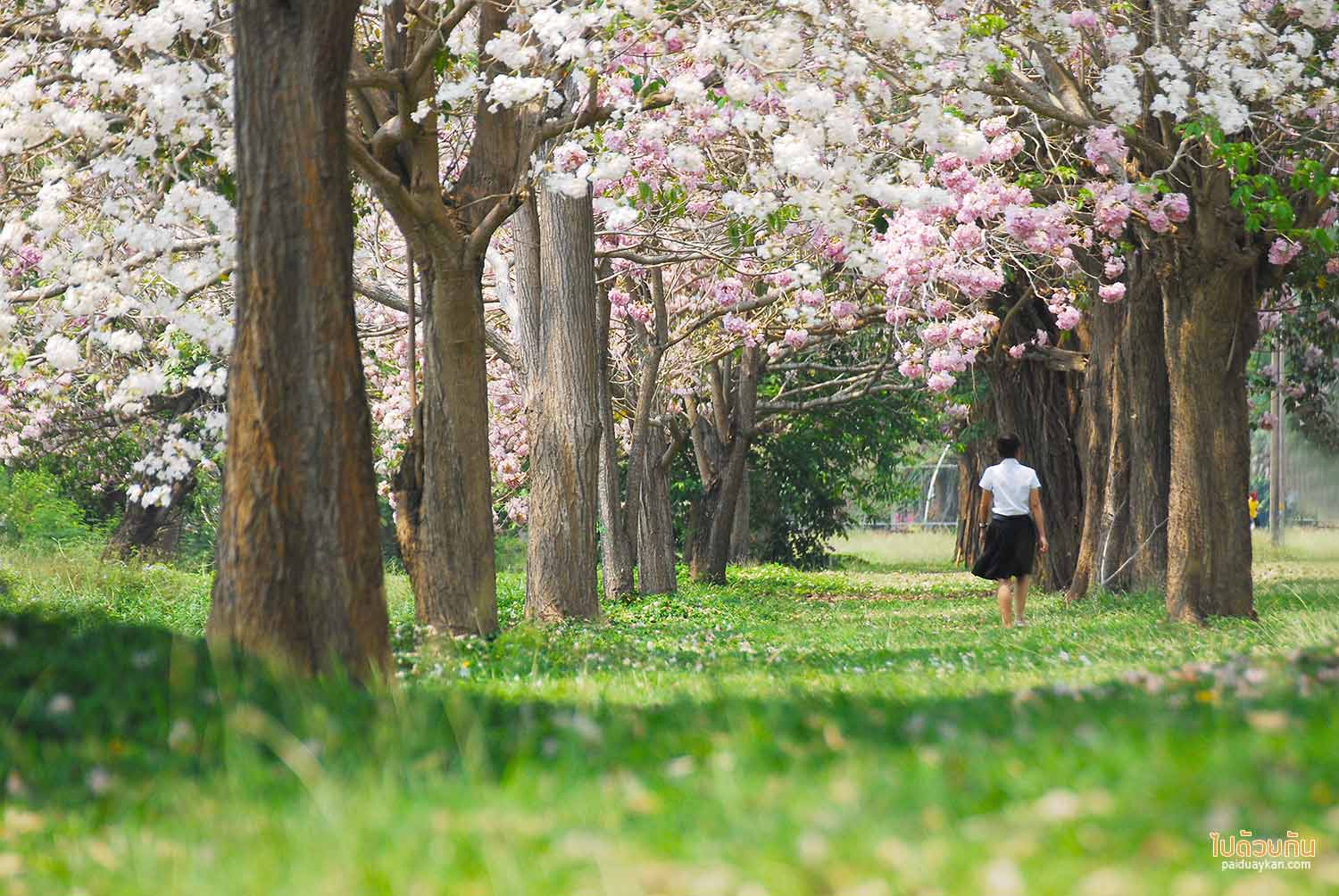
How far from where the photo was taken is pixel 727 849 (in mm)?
3201

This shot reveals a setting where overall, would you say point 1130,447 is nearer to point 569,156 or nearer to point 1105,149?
point 1105,149

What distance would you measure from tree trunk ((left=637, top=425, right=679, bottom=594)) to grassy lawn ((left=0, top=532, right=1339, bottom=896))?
1653 centimetres

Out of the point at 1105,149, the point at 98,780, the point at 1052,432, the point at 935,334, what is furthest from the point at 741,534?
the point at 98,780

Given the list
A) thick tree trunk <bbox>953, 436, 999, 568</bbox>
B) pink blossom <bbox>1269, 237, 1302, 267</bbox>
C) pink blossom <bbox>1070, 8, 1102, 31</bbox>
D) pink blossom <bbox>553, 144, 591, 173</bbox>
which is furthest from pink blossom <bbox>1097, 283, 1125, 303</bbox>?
thick tree trunk <bbox>953, 436, 999, 568</bbox>

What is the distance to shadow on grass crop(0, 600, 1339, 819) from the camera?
425cm

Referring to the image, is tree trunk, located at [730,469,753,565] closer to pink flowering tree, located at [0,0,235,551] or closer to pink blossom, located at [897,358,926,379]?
pink blossom, located at [897,358,926,379]

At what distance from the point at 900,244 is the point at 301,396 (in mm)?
9856

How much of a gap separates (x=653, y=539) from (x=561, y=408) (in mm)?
8876

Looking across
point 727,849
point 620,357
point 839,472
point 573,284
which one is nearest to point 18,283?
point 573,284

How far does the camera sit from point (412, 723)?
4.86 meters

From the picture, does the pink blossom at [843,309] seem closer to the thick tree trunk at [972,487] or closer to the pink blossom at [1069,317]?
the pink blossom at [1069,317]

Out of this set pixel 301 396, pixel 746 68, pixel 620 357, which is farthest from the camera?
pixel 620 357

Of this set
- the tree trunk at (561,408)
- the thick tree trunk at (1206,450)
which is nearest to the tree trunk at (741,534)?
the tree trunk at (561,408)

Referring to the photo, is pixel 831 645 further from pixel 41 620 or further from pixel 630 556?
pixel 630 556
